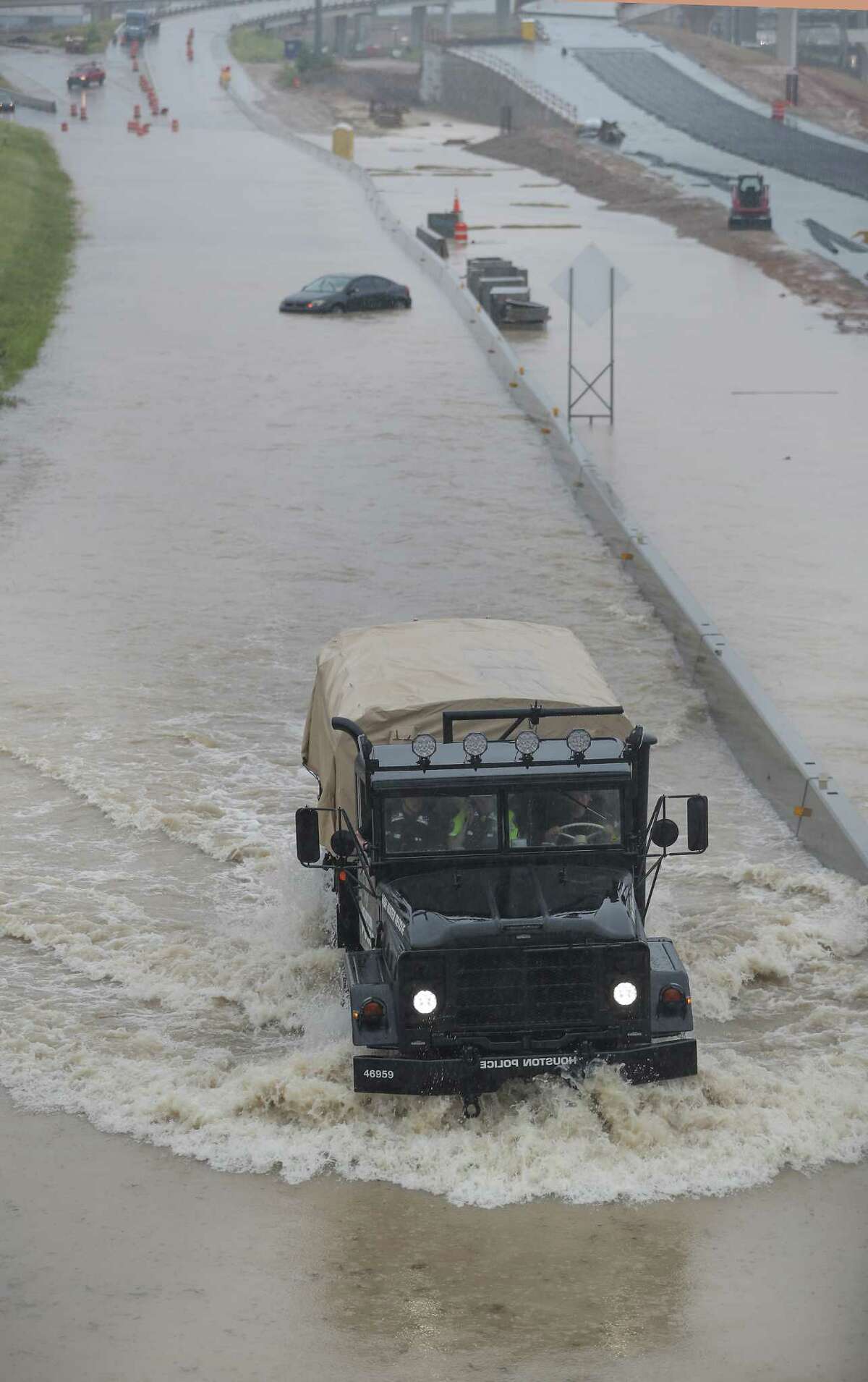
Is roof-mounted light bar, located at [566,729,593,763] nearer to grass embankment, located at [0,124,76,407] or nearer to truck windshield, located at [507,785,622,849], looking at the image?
truck windshield, located at [507,785,622,849]

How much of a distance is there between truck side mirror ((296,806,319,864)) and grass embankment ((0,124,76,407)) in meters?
27.1

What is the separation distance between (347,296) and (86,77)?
201ft

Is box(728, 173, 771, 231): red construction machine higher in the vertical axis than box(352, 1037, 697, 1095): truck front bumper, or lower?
lower

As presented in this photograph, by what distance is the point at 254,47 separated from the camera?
136m

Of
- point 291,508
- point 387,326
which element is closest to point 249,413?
point 291,508

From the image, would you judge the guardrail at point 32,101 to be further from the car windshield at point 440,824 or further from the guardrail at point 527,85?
the car windshield at point 440,824

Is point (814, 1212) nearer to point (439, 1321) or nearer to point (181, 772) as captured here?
point (439, 1321)

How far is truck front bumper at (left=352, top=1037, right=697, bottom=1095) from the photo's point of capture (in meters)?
10.7

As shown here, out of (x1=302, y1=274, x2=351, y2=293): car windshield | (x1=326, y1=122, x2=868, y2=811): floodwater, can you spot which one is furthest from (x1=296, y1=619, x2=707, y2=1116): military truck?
Result: (x1=302, y1=274, x2=351, y2=293): car windshield

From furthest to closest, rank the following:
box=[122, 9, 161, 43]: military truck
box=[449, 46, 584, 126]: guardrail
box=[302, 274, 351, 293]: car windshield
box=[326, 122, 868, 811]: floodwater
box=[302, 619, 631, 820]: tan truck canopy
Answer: box=[122, 9, 161, 43]: military truck → box=[449, 46, 584, 126]: guardrail → box=[302, 274, 351, 293]: car windshield → box=[326, 122, 868, 811]: floodwater → box=[302, 619, 631, 820]: tan truck canopy

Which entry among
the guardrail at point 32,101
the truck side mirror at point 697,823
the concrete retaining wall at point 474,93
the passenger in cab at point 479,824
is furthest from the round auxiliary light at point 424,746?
the concrete retaining wall at point 474,93

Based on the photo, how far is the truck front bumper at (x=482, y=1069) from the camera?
35.0ft

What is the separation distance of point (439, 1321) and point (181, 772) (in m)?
9.81

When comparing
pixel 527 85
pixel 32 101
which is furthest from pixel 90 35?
pixel 32 101
